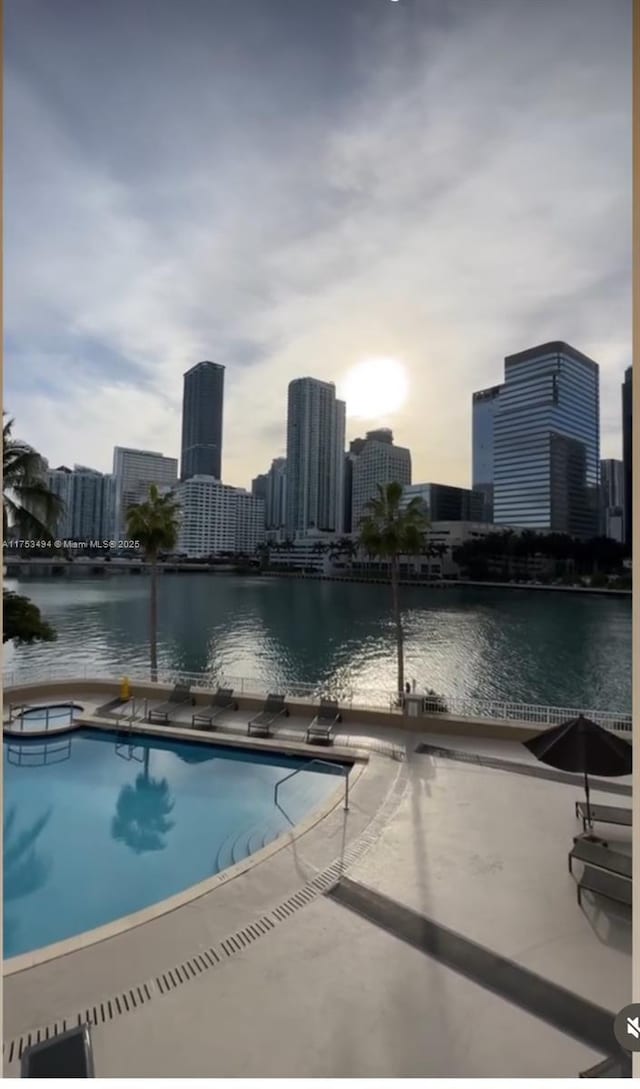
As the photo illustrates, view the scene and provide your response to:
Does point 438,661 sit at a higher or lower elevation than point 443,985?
lower

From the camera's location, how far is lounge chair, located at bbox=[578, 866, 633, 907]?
11.6 ft

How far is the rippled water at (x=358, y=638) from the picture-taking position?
21609 millimetres

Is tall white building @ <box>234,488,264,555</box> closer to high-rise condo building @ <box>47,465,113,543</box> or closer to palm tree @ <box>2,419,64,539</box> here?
high-rise condo building @ <box>47,465,113,543</box>

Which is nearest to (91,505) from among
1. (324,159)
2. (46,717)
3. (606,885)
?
(46,717)

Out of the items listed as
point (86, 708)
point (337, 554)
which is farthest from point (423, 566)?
point (86, 708)

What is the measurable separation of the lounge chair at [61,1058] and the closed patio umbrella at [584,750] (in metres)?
3.42

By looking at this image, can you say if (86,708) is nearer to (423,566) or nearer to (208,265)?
(208,265)

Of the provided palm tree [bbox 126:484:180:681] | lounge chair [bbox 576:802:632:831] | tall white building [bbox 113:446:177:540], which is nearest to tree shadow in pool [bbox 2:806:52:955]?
lounge chair [bbox 576:802:632:831]

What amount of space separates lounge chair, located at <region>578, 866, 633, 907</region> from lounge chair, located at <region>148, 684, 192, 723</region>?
6633mm

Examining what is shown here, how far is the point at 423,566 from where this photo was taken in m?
52.5

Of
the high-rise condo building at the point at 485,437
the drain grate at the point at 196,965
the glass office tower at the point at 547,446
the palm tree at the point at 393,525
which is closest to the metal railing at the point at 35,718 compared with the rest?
the drain grate at the point at 196,965

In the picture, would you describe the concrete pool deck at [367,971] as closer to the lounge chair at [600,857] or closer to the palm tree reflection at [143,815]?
the lounge chair at [600,857]

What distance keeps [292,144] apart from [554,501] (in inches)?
2225

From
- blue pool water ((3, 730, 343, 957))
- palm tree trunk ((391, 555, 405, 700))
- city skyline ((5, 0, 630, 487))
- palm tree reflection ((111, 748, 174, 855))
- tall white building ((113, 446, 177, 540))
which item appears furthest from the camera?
tall white building ((113, 446, 177, 540))
